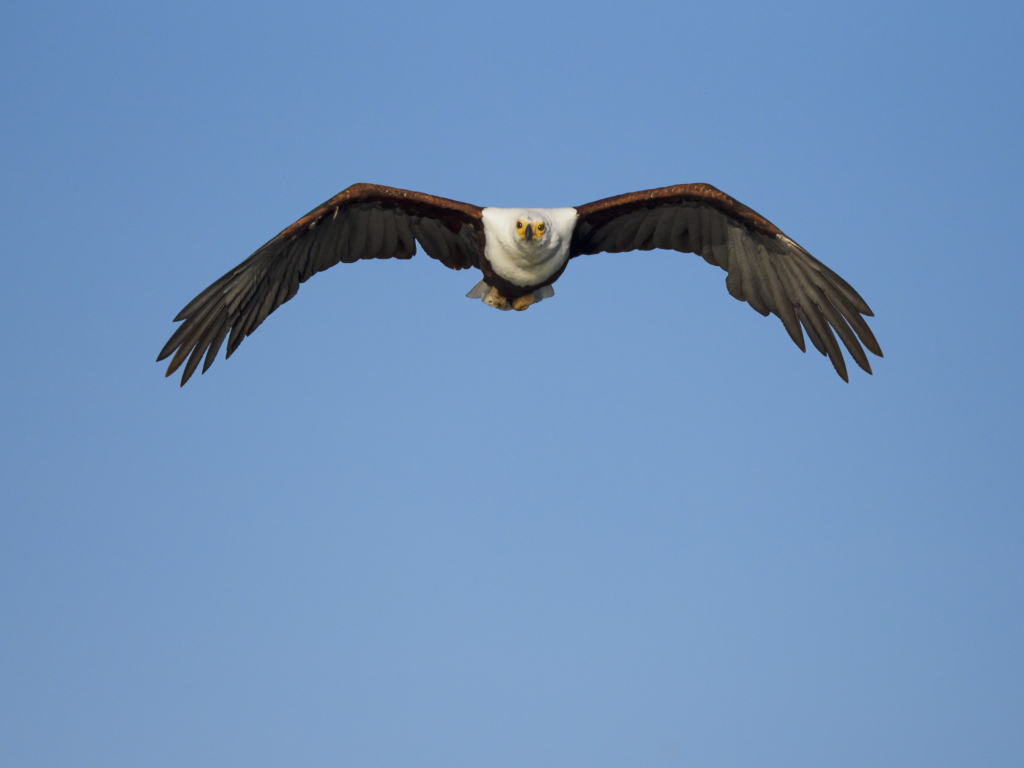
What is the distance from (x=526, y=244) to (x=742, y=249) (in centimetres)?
248

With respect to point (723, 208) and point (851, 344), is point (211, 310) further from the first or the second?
point (851, 344)

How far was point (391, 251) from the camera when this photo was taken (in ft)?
41.2

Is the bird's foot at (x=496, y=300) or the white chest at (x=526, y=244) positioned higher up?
the white chest at (x=526, y=244)

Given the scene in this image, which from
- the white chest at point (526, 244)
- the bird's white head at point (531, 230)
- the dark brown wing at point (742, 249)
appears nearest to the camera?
the bird's white head at point (531, 230)

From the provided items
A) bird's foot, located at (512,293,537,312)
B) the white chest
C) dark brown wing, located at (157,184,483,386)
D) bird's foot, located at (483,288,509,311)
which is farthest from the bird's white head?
bird's foot, located at (483,288,509,311)

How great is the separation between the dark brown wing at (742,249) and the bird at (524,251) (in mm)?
11

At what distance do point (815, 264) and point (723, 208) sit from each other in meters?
1.12

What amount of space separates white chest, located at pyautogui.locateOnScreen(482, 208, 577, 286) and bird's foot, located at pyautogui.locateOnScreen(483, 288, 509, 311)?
0.41 metres

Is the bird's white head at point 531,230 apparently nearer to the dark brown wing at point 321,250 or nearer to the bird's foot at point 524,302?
the dark brown wing at point 321,250

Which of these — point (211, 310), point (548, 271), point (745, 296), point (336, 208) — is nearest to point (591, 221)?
point (548, 271)

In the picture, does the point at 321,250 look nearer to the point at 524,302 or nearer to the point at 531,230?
the point at 524,302

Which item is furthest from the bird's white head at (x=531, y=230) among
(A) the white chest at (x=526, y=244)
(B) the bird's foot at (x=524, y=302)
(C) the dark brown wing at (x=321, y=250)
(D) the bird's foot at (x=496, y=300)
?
(D) the bird's foot at (x=496, y=300)

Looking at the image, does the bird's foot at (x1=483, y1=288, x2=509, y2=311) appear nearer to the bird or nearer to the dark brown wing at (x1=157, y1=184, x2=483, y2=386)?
the bird

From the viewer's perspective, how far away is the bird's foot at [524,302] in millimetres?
12383
